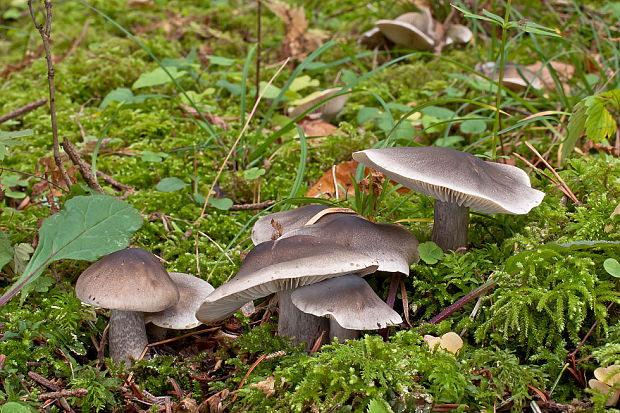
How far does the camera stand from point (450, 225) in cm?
214

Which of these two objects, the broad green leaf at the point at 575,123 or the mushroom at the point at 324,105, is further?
the mushroom at the point at 324,105

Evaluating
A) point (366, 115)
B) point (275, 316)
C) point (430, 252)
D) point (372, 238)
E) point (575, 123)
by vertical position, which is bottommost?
point (275, 316)

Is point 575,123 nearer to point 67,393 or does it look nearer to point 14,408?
point 67,393

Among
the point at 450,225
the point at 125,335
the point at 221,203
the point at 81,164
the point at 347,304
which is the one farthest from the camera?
the point at 221,203

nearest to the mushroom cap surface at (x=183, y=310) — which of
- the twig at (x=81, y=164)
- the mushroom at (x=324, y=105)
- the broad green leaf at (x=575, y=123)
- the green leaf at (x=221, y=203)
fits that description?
the green leaf at (x=221, y=203)

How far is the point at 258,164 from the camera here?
11.1 feet

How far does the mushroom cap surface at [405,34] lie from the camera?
4.63m

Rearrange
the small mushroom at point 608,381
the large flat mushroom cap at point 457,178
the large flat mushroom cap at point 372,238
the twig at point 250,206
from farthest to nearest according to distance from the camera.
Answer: the twig at point 250,206 → the large flat mushroom cap at point 372,238 → the large flat mushroom cap at point 457,178 → the small mushroom at point 608,381

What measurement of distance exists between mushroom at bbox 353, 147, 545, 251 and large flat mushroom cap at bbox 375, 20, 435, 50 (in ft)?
A: 9.45

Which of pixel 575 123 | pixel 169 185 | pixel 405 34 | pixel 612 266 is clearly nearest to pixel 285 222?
pixel 169 185

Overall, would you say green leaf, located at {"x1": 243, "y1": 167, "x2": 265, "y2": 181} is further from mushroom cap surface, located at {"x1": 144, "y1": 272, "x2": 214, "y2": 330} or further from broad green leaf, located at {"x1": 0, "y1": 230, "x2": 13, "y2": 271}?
broad green leaf, located at {"x1": 0, "y1": 230, "x2": 13, "y2": 271}

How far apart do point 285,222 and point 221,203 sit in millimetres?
756

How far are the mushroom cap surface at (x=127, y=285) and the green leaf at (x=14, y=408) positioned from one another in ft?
1.23

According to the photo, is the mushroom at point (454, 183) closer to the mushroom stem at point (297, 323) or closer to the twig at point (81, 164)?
the mushroom stem at point (297, 323)
